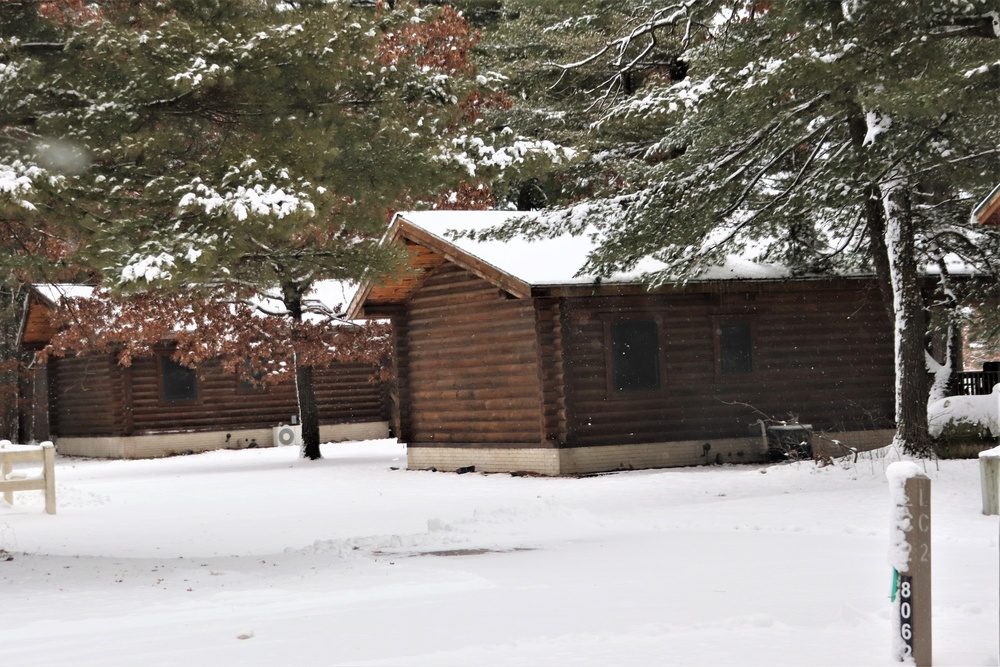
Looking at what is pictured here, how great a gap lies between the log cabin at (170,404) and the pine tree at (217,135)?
21.6m

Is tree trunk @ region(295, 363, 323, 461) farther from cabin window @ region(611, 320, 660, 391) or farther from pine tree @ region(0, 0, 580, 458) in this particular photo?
pine tree @ region(0, 0, 580, 458)

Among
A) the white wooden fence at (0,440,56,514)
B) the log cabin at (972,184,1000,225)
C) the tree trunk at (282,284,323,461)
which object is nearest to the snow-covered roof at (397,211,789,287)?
the tree trunk at (282,284,323,461)

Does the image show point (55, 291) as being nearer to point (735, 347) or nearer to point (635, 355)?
point (635, 355)

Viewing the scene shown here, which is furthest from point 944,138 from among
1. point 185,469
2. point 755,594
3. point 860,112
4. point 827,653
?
point 185,469

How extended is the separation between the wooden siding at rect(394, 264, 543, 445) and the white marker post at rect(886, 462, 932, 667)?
15.6 metres

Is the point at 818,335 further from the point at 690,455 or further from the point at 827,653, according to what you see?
the point at 827,653

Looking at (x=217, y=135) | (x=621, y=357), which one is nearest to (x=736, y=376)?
(x=621, y=357)

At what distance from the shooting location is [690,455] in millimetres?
22750

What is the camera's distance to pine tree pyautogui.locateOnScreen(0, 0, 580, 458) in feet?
37.8

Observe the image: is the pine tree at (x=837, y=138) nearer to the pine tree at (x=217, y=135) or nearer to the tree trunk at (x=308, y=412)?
the pine tree at (x=217, y=135)

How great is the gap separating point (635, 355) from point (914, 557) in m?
16.3

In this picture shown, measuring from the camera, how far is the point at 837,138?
66.9 ft

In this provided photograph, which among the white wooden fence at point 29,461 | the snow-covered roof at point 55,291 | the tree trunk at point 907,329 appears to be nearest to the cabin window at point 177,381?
the snow-covered roof at point 55,291

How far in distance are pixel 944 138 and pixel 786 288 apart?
6.36 metres
